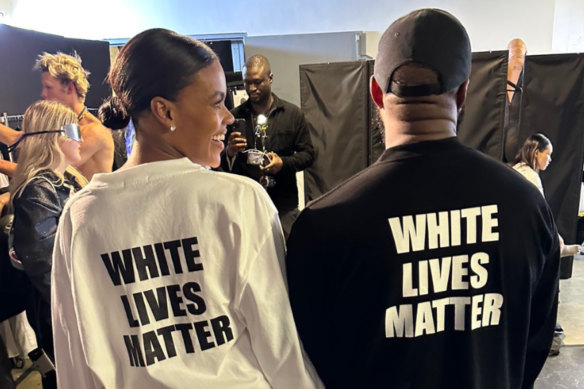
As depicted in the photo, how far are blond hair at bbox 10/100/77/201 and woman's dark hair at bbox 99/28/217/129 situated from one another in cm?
114

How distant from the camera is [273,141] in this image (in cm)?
238

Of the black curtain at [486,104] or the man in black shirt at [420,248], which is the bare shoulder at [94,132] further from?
the black curtain at [486,104]

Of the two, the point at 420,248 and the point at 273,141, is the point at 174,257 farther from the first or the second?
the point at 273,141

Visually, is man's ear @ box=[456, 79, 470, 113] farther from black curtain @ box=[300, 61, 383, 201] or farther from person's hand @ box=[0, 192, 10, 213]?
black curtain @ box=[300, 61, 383, 201]

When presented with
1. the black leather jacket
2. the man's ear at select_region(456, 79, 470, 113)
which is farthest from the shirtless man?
the man's ear at select_region(456, 79, 470, 113)

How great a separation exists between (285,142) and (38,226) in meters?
1.36

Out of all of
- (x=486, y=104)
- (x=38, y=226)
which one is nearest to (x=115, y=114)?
(x=38, y=226)

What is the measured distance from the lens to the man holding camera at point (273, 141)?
220cm

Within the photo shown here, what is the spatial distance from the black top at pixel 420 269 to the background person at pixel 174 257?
0.08 meters

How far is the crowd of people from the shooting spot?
66cm

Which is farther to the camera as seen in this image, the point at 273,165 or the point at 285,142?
the point at 285,142

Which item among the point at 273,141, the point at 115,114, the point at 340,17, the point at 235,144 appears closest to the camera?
the point at 115,114

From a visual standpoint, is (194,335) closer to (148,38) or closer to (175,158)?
(175,158)

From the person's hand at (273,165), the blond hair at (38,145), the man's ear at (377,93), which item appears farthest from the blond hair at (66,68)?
the man's ear at (377,93)
